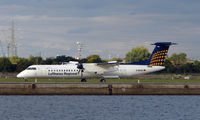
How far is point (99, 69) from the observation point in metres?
69.2

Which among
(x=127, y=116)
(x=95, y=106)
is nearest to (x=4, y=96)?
(x=95, y=106)

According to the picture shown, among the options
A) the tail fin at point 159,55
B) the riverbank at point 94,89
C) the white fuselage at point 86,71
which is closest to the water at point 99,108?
the riverbank at point 94,89

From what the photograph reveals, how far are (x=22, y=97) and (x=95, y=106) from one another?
13080mm

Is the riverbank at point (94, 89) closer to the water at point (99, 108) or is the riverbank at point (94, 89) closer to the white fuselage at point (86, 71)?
the water at point (99, 108)

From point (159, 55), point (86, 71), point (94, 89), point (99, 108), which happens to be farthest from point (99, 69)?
point (99, 108)

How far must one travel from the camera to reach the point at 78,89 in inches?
2035

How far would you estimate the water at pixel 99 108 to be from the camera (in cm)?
3525

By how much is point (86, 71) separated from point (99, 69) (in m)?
2.58

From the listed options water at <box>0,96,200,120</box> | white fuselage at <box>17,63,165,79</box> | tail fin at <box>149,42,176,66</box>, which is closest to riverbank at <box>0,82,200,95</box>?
water at <box>0,96,200,120</box>

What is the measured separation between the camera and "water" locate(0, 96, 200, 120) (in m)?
35.2

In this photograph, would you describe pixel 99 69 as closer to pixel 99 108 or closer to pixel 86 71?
pixel 86 71

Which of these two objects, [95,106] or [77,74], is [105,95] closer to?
[95,106]

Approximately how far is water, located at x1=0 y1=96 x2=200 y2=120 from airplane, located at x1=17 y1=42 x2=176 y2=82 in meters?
16.6

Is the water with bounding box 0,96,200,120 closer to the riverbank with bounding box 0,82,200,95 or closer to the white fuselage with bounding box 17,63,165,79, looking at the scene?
the riverbank with bounding box 0,82,200,95
